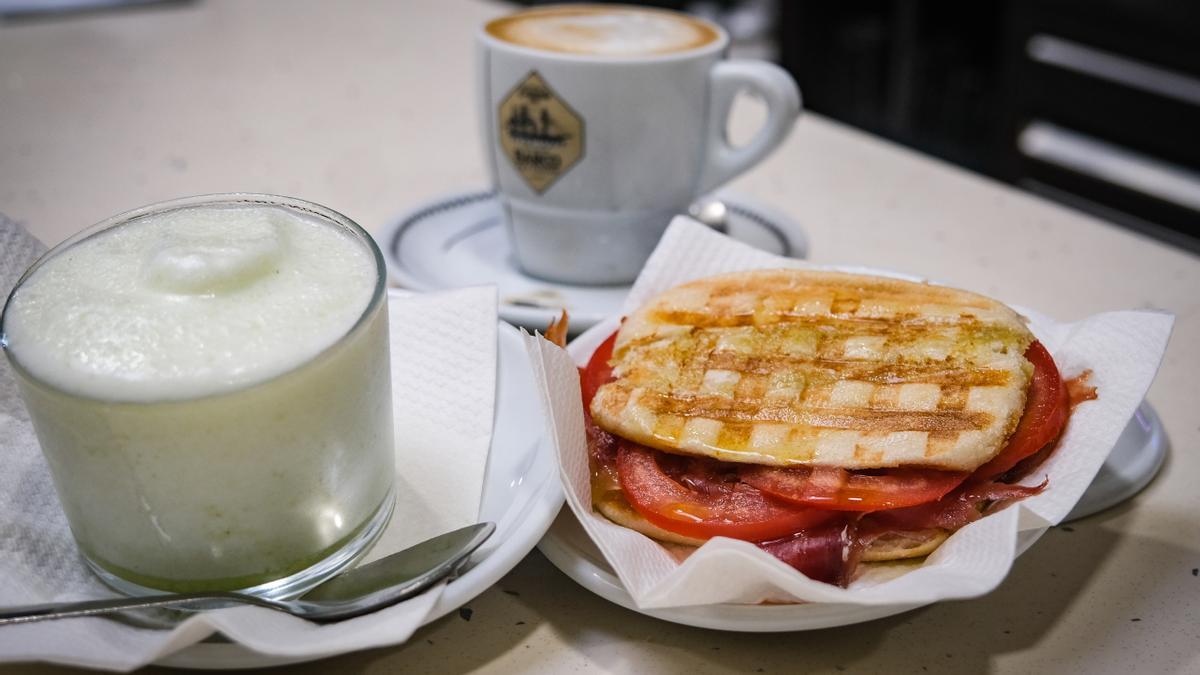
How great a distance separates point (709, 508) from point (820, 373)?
0.18 m

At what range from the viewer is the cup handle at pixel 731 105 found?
1396 millimetres

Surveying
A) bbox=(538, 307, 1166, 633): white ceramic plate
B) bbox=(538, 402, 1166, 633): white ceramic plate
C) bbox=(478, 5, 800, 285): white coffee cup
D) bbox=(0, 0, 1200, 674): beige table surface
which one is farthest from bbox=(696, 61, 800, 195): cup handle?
bbox=(538, 402, 1166, 633): white ceramic plate

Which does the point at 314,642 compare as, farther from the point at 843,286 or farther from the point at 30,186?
the point at 30,186

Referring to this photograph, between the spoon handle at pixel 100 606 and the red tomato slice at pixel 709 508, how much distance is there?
0.98ft

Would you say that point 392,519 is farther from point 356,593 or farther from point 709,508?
point 709,508

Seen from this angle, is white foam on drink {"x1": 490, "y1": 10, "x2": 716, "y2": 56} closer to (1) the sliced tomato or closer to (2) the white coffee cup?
(2) the white coffee cup

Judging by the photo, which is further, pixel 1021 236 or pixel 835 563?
pixel 1021 236

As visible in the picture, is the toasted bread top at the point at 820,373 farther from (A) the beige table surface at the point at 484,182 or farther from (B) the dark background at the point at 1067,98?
(B) the dark background at the point at 1067,98

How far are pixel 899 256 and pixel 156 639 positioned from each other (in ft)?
3.95

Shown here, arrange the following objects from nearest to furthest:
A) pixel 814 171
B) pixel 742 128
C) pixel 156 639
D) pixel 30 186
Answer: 1. pixel 156 639
2. pixel 30 186
3. pixel 814 171
4. pixel 742 128

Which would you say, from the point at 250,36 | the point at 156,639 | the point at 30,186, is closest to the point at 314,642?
the point at 156,639

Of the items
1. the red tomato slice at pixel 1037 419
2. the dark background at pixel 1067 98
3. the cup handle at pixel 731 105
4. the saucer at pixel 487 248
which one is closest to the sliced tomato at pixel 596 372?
the saucer at pixel 487 248

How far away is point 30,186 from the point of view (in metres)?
1.81

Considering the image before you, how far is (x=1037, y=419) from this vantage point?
2.87ft
